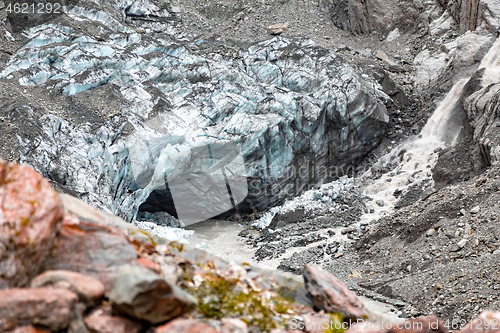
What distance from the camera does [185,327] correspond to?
351 cm

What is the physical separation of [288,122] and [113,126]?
9387 mm

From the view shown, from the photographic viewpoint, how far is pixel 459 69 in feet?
80.6

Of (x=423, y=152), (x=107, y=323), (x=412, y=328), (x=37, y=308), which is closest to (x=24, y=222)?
(x=37, y=308)

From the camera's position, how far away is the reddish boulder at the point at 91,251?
3.86 metres

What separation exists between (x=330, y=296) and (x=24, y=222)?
341 cm

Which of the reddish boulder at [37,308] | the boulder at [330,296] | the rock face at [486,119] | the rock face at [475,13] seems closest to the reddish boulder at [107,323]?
the reddish boulder at [37,308]

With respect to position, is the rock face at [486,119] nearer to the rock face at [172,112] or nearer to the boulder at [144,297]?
the rock face at [172,112]

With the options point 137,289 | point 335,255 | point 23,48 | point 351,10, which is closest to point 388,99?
point 351,10

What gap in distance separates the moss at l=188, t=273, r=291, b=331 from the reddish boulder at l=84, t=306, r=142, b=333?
69cm

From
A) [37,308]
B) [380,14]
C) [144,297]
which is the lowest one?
[380,14]

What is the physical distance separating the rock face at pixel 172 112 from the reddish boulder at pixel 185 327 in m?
13.4

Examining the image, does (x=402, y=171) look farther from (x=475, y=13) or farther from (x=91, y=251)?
(x=91, y=251)

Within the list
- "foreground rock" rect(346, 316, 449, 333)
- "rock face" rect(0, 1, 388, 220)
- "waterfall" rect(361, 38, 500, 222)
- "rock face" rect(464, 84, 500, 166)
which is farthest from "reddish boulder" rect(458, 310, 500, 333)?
"waterfall" rect(361, 38, 500, 222)

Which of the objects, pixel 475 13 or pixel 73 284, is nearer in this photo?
pixel 73 284
